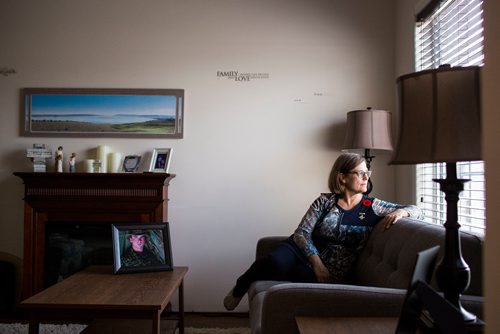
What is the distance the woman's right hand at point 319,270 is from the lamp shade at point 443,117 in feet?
3.92

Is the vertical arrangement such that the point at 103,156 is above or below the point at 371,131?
below

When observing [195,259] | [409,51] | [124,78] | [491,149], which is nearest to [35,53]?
[124,78]

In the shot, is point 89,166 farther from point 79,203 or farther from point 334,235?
point 334,235

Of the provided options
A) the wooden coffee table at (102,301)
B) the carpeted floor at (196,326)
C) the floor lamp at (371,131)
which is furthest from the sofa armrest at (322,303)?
the floor lamp at (371,131)

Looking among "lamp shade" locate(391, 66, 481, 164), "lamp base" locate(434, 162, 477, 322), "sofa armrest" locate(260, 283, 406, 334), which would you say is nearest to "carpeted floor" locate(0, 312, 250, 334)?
"sofa armrest" locate(260, 283, 406, 334)

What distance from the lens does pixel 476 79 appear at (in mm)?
1117

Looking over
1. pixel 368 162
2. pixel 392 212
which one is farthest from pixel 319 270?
pixel 368 162

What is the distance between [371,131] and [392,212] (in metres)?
0.72

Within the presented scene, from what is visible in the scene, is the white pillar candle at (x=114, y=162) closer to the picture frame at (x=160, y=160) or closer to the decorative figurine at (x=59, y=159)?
the picture frame at (x=160, y=160)

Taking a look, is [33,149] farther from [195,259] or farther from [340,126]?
[340,126]

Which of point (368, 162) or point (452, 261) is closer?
point (452, 261)

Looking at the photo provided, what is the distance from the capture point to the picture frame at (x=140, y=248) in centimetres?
245

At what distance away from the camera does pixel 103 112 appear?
3.26 meters

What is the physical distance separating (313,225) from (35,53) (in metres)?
2.66
